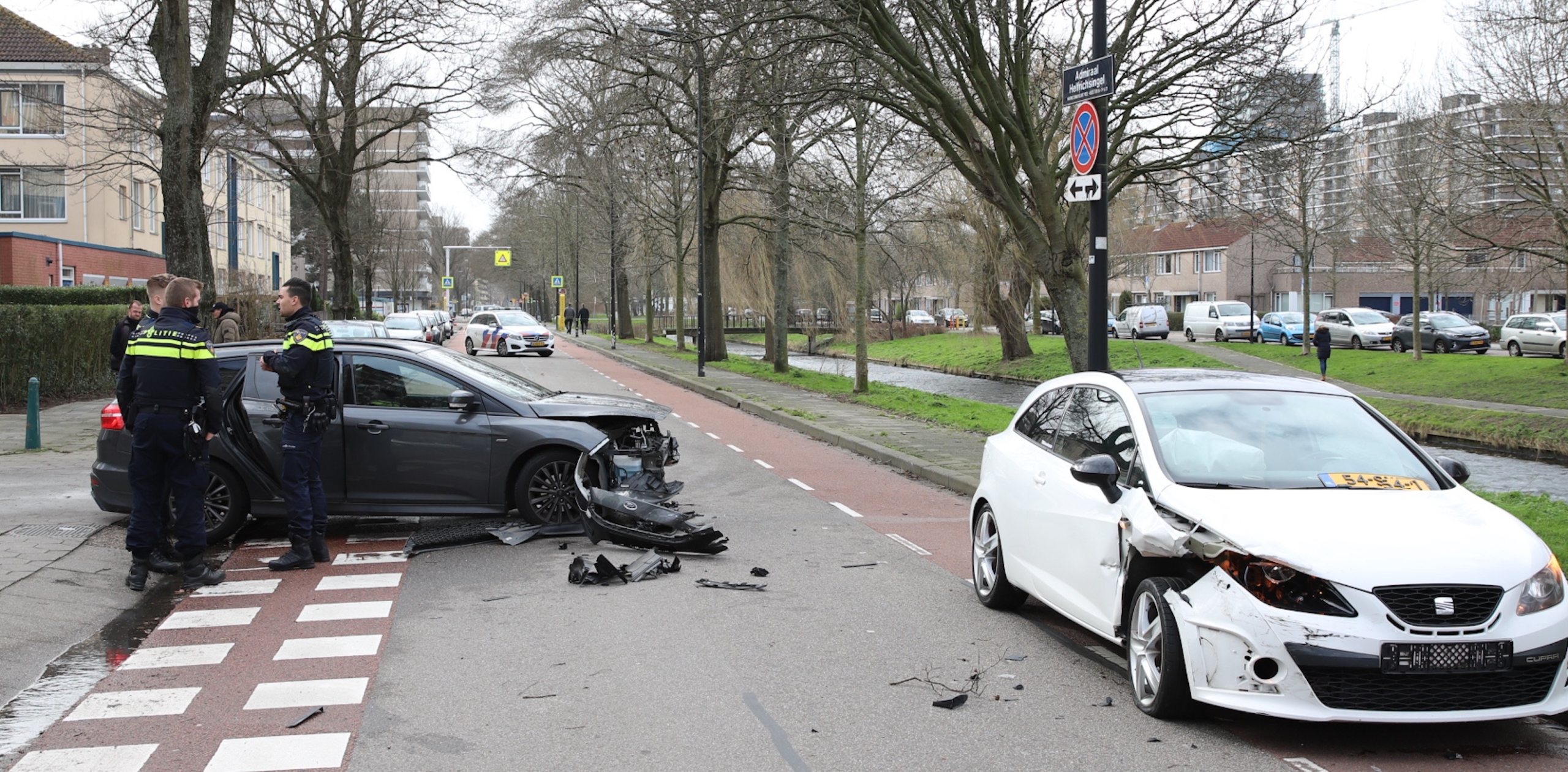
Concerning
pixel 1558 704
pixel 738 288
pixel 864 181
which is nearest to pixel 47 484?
pixel 1558 704

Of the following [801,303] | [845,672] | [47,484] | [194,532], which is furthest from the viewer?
[801,303]

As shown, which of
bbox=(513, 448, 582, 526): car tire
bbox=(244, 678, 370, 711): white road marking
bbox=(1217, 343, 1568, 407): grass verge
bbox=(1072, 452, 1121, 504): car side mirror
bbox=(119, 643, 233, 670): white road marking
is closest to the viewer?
bbox=(244, 678, 370, 711): white road marking

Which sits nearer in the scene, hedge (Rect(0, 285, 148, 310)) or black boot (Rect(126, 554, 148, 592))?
black boot (Rect(126, 554, 148, 592))

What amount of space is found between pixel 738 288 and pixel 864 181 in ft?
66.2

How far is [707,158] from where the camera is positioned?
120ft

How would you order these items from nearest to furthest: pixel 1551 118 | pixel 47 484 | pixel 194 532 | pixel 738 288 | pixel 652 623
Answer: pixel 652 623 → pixel 194 532 → pixel 47 484 → pixel 1551 118 → pixel 738 288

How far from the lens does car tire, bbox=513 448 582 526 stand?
9.66 metres

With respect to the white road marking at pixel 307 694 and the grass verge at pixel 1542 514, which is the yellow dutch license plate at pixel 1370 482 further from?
the white road marking at pixel 307 694

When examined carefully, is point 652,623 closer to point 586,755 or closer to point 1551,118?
point 586,755

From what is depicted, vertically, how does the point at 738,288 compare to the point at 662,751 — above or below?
above

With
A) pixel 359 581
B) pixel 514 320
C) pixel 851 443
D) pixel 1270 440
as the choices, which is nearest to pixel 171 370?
pixel 359 581

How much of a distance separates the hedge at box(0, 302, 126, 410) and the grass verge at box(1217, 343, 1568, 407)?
28.0 metres

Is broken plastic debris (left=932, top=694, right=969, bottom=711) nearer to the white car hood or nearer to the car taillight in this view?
the white car hood

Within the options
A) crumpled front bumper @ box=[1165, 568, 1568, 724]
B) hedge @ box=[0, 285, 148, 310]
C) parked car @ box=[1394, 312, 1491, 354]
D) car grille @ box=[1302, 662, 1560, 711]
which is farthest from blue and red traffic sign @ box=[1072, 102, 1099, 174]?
parked car @ box=[1394, 312, 1491, 354]
